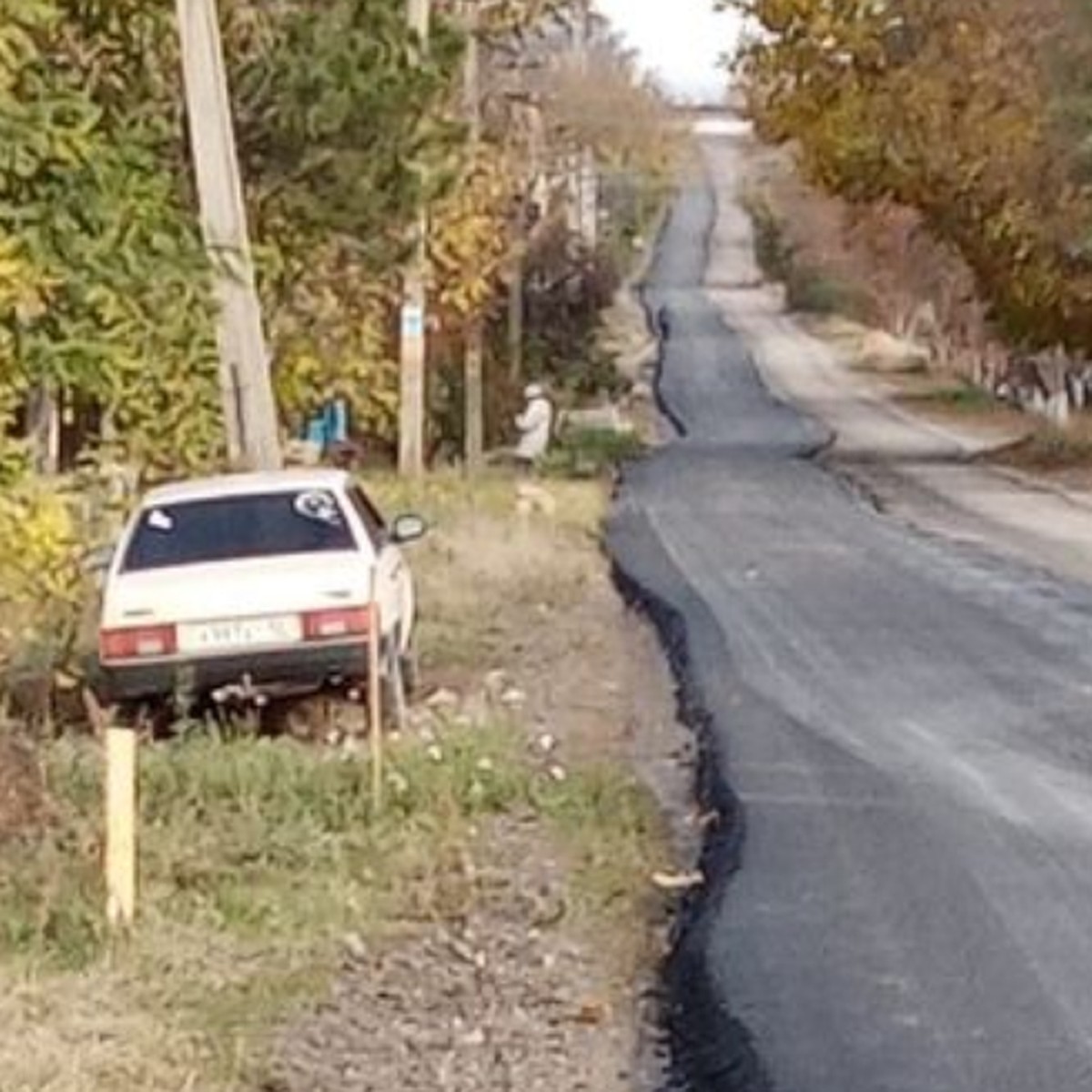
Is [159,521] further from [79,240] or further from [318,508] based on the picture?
[79,240]

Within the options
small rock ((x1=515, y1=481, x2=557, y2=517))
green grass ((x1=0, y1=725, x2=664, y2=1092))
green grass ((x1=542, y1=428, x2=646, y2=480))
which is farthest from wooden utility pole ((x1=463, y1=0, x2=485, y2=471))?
green grass ((x1=0, y1=725, x2=664, y2=1092))

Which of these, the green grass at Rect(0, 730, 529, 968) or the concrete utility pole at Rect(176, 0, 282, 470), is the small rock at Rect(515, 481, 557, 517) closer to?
the concrete utility pole at Rect(176, 0, 282, 470)

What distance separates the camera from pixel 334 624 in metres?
18.5

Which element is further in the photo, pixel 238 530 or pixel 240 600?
pixel 238 530

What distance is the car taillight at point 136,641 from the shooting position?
18.4 metres

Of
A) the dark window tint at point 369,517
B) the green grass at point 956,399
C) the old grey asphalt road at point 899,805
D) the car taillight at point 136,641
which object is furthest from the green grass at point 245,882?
the green grass at point 956,399

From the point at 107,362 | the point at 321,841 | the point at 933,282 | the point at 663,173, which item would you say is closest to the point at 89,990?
the point at 321,841

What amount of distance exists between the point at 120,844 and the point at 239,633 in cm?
642

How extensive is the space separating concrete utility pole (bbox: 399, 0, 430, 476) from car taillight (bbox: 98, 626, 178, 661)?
18476mm

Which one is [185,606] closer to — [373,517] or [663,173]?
[373,517]

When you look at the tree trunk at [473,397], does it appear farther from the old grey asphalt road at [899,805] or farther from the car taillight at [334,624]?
the car taillight at [334,624]

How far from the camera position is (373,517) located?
20375mm

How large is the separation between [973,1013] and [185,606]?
850cm

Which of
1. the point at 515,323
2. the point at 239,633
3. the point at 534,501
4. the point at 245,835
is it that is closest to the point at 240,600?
the point at 239,633
